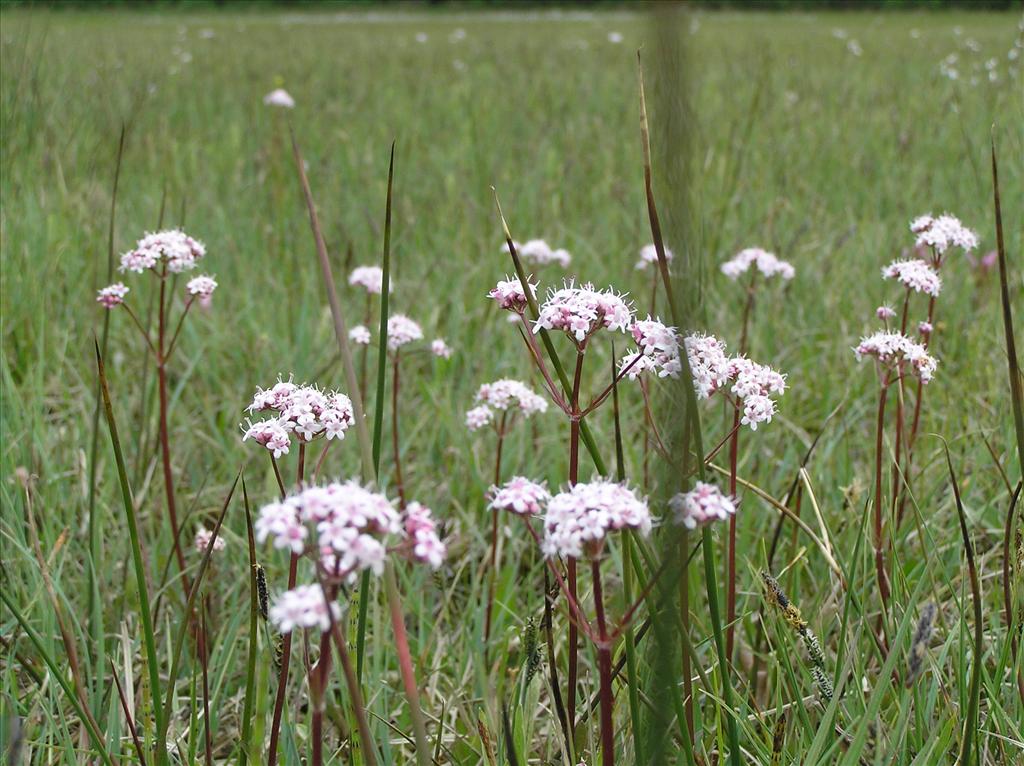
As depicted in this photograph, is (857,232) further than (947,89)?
No

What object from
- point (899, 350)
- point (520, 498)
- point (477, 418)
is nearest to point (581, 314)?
point (520, 498)

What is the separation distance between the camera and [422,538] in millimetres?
641

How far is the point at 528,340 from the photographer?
915 millimetres

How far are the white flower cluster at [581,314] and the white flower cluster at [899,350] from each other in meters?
0.45

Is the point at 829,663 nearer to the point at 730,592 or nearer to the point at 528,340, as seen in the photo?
the point at 730,592

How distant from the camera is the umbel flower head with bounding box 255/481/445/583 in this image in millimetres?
594

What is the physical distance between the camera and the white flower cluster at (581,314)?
0.88 m

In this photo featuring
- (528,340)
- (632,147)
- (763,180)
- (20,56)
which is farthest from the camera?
(632,147)

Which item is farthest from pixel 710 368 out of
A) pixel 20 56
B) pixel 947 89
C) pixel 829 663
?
pixel 947 89

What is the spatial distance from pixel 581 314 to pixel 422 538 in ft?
1.06

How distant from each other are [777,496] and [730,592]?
2.08 feet

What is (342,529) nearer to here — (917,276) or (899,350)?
(899,350)

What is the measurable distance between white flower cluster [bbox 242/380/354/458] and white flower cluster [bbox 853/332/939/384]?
2.15ft

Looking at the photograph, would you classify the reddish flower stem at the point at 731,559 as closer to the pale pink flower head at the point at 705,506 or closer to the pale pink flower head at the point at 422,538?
the pale pink flower head at the point at 705,506
